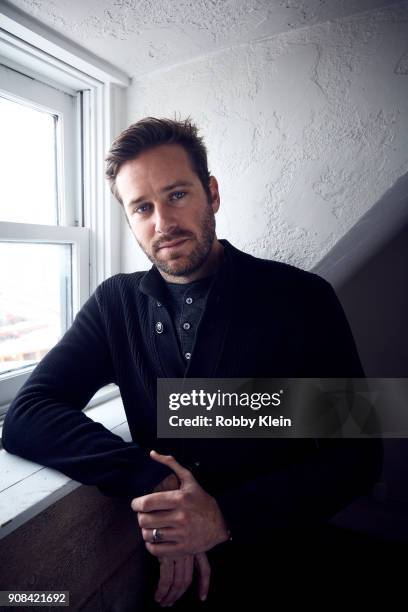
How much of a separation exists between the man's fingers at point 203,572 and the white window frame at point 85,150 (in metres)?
0.75

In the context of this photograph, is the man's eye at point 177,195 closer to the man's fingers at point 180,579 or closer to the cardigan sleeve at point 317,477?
the cardigan sleeve at point 317,477

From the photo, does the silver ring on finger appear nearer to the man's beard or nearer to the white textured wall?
the man's beard

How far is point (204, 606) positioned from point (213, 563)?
0.30ft

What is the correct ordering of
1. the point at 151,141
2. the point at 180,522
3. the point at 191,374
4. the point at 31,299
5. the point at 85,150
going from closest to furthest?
1. the point at 180,522
2. the point at 191,374
3. the point at 151,141
4. the point at 31,299
5. the point at 85,150

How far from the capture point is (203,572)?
3.02ft

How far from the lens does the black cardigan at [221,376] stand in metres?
0.94

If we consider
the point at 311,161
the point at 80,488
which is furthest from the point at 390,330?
the point at 80,488

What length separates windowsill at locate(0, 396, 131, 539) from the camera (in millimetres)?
880

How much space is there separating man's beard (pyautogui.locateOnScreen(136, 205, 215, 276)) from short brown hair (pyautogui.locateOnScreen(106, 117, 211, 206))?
0.14 metres

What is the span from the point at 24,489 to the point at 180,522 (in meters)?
0.40

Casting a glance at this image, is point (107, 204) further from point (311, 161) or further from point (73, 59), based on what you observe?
point (311, 161)

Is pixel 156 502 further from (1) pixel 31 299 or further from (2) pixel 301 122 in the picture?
(2) pixel 301 122

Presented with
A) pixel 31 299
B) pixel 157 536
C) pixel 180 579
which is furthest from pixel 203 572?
pixel 31 299

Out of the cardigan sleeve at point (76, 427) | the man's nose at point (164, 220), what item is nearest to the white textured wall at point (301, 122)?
the man's nose at point (164, 220)
